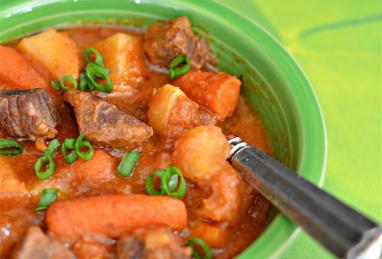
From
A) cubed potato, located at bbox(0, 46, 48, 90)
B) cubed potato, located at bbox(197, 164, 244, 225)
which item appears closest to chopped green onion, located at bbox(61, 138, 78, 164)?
cubed potato, located at bbox(0, 46, 48, 90)

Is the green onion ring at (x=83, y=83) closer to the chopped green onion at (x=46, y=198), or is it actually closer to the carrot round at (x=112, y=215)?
the chopped green onion at (x=46, y=198)

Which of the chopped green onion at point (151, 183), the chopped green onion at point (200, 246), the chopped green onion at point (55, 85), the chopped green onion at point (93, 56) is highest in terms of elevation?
the chopped green onion at point (93, 56)

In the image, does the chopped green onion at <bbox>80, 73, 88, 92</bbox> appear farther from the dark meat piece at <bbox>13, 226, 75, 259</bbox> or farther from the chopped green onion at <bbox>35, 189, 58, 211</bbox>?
the dark meat piece at <bbox>13, 226, 75, 259</bbox>

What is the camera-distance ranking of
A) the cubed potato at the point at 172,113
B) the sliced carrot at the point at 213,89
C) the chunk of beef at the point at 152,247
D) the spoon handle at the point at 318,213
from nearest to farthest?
the spoon handle at the point at 318,213 → the chunk of beef at the point at 152,247 → the cubed potato at the point at 172,113 → the sliced carrot at the point at 213,89

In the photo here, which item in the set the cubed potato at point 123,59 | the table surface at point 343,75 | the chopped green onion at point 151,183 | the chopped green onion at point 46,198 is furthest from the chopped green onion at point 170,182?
the cubed potato at point 123,59

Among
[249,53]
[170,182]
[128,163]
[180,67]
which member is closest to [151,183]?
[170,182]

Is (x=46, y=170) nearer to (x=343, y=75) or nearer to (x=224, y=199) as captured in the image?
(x=224, y=199)
